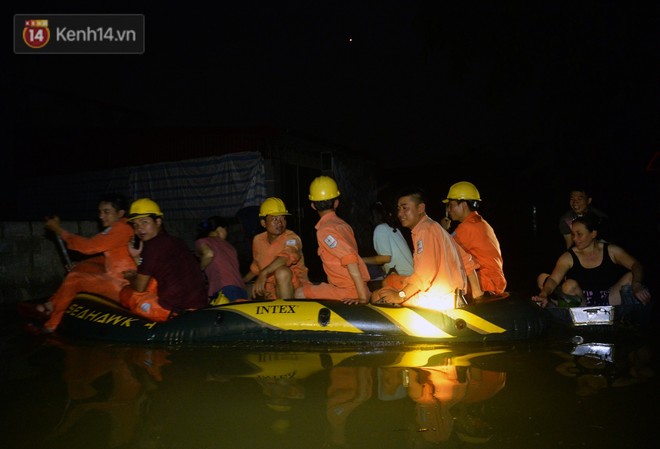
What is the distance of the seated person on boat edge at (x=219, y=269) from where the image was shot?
21.0ft

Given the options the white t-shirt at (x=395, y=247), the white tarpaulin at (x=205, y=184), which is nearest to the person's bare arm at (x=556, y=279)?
the white t-shirt at (x=395, y=247)

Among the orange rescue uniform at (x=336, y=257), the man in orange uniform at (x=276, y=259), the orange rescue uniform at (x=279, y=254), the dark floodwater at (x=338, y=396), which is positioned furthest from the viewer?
the orange rescue uniform at (x=279, y=254)

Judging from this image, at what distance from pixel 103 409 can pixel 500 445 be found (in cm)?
255

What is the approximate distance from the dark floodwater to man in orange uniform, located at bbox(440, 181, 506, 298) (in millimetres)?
1044

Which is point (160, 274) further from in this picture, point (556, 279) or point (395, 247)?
point (556, 279)

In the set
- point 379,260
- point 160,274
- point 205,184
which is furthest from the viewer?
point 205,184

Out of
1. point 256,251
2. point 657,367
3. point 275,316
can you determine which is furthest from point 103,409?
point 657,367

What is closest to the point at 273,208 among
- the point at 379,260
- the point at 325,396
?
the point at 379,260

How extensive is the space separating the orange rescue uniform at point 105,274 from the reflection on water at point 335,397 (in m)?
1.03

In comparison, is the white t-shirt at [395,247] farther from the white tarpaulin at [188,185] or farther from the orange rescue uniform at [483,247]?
the white tarpaulin at [188,185]

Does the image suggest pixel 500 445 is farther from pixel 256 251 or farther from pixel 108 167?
pixel 108 167

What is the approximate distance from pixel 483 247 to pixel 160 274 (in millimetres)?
3365

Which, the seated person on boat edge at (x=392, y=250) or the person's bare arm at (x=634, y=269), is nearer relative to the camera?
the person's bare arm at (x=634, y=269)

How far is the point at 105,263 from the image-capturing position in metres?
6.70
